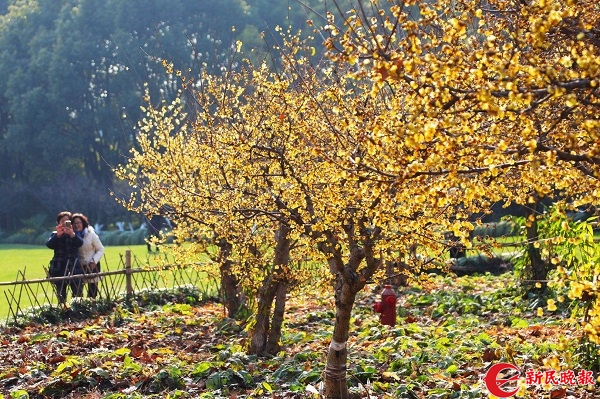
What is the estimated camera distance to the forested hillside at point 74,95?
47.2 m

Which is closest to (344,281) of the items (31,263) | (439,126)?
(439,126)

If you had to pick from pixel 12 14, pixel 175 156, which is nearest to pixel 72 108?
pixel 12 14

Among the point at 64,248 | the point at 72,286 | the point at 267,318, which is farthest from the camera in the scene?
the point at 64,248

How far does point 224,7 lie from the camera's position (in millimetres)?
47438

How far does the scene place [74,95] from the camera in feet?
161

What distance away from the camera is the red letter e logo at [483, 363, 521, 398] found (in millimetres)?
5539

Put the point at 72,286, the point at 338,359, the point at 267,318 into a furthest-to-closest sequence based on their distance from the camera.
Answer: the point at 72,286
the point at 267,318
the point at 338,359

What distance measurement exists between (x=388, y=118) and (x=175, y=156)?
693 cm

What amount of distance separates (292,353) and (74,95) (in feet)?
144

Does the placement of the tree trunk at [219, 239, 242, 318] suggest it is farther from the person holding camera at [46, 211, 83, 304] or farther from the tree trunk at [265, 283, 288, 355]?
the person holding camera at [46, 211, 83, 304]

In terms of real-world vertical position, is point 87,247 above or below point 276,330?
above
